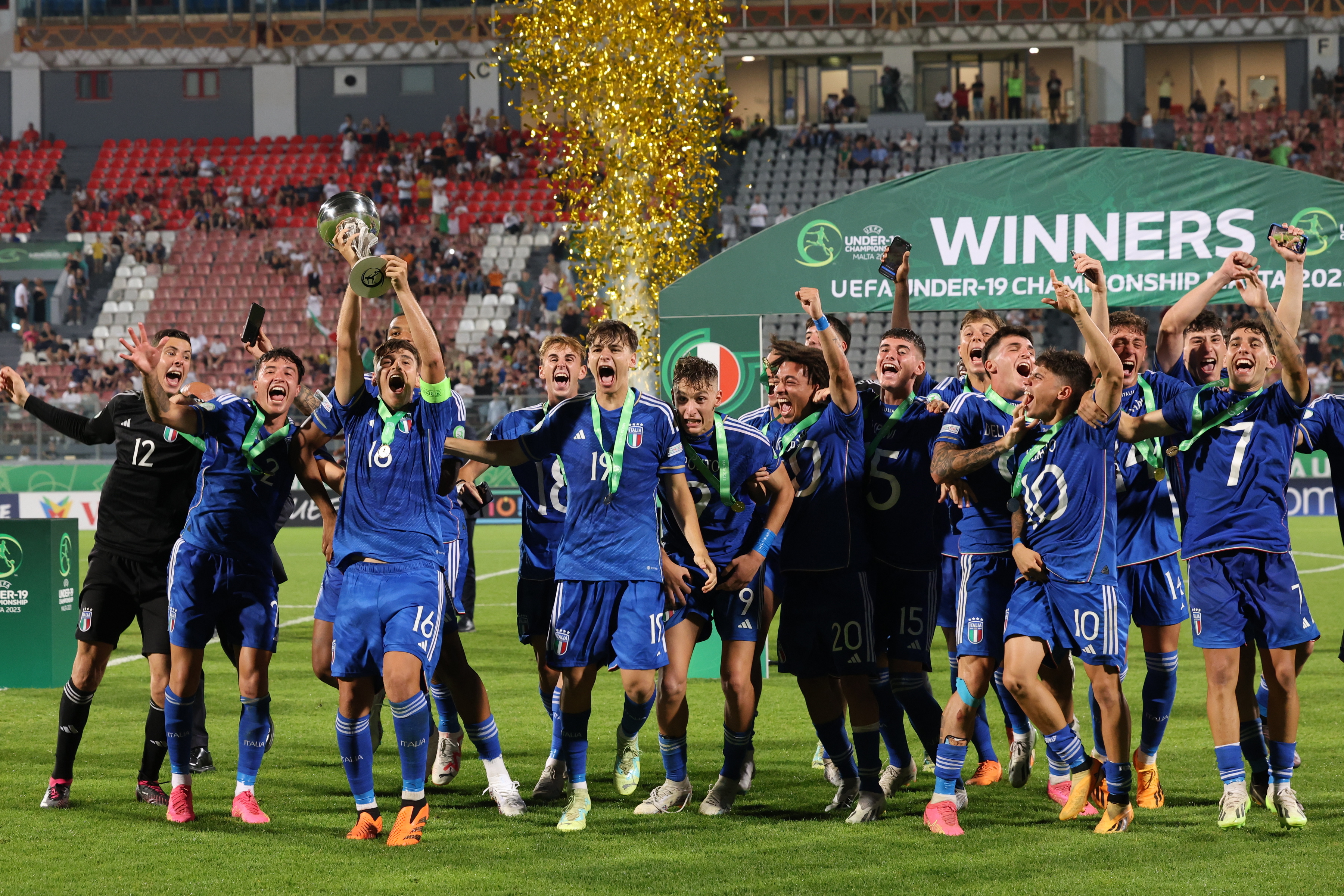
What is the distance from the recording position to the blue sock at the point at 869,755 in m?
6.25

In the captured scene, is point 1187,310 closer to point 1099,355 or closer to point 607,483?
point 1099,355

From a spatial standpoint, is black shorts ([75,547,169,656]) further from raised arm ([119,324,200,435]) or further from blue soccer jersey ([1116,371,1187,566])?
blue soccer jersey ([1116,371,1187,566])

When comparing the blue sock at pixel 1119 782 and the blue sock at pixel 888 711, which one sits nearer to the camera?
the blue sock at pixel 1119 782

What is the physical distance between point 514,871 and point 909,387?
2845 millimetres

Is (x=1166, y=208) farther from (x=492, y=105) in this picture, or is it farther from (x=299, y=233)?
(x=492, y=105)

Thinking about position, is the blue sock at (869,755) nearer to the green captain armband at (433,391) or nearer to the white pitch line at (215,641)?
the green captain armband at (433,391)

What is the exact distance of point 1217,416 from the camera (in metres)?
6.11

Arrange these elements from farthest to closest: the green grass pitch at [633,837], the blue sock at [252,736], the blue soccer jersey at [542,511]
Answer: the blue soccer jersey at [542,511] → the blue sock at [252,736] → the green grass pitch at [633,837]

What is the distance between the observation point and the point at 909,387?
21.5 ft

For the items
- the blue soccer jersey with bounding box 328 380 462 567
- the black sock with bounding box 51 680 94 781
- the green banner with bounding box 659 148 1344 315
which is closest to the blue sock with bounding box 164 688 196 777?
the black sock with bounding box 51 680 94 781

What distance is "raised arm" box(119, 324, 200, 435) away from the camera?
598 cm

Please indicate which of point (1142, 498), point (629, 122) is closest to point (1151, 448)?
point (1142, 498)

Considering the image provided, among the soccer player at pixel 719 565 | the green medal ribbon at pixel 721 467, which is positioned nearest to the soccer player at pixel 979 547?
the soccer player at pixel 719 565

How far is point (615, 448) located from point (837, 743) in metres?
1.69
